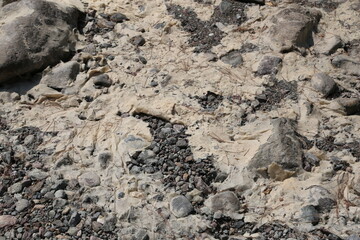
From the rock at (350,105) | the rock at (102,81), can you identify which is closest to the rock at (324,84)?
the rock at (350,105)

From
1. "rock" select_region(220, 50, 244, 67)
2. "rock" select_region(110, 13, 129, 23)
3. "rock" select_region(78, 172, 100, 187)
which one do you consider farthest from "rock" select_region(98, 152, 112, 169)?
"rock" select_region(110, 13, 129, 23)

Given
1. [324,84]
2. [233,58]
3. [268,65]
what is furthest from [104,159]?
[324,84]

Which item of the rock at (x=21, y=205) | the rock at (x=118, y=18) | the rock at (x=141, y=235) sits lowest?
the rock at (x=21, y=205)

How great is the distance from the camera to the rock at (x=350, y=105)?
11.0 ft

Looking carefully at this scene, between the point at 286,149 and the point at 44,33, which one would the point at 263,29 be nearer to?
the point at 286,149

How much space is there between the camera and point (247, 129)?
10.7 ft

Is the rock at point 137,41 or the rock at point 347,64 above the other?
the rock at point 347,64

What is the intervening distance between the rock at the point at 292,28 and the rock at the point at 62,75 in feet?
5.00

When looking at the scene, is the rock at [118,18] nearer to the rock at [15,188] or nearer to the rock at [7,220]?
the rock at [15,188]

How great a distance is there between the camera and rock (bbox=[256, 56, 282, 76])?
365 cm

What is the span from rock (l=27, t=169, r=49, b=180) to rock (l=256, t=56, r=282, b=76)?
168 cm

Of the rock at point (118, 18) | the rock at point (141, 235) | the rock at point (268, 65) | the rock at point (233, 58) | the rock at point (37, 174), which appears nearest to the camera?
the rock at point (141, 235)

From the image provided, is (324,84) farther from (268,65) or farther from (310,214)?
(310,214)

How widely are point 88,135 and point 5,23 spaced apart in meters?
1.28
